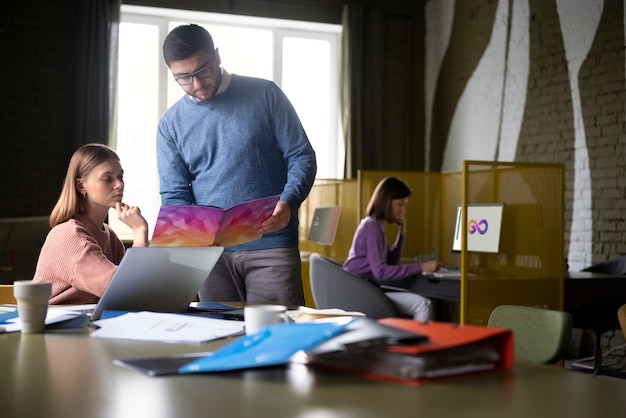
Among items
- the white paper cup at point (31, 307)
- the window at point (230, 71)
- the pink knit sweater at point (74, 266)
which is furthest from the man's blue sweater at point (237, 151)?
the window at point (230, 71)

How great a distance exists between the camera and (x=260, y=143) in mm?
2484

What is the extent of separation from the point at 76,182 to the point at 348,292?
248 centimetres

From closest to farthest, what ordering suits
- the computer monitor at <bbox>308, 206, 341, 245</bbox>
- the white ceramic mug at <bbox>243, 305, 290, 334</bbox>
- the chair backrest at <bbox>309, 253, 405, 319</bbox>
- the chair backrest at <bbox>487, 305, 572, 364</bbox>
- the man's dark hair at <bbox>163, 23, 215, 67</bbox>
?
1. the white ceramic mug at <bbox>243, 305, 290, 334</bbox>
2. the chair backrest at <bbox>487, 305, 572, 364</bbox>
3. the man's dark hair at <bbox>163, 23, 215, 67</bbox>
4. the chair backrest at <bbox>309, 253, 405, 319</bbox>
5. the computer monitor at <bbox>308, 206, 341, 245</bbox>

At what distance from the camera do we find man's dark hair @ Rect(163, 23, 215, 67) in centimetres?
224

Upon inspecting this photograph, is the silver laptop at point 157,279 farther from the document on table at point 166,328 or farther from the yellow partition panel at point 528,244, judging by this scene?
the yellow partition panel at point 528,244

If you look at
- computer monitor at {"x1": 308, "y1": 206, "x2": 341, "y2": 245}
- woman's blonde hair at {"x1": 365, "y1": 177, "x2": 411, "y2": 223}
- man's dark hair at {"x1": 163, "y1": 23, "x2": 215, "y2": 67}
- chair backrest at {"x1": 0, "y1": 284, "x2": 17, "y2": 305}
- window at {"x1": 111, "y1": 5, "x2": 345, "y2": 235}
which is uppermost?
window at {"x1": 111, "y1": 5, "x2": 345, "y2": 235}

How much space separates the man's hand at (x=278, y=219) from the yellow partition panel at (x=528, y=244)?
2232mm

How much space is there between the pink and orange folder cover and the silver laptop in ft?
0.32

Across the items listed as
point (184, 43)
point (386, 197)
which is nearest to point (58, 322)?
point (184, 43)

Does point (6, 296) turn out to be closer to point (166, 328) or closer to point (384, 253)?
point (166, 328)

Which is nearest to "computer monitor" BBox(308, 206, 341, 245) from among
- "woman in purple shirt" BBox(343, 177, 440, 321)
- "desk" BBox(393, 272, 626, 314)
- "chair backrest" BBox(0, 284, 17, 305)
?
"woman in purple shirt" BBox(343, 177, 440, 321)

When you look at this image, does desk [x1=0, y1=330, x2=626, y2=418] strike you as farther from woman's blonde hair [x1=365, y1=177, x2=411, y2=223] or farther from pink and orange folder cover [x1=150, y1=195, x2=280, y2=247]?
woman's blonde hair [x1=365, y1=177, x2=411, y2=223]

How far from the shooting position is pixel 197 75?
2.33m

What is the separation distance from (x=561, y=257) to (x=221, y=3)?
4201 millimetres
